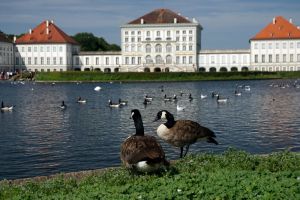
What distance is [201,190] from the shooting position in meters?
7.46

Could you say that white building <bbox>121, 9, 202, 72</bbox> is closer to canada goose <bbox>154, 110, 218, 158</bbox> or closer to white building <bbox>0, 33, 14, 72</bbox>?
white building <bbox>0, 33, 14, 72</bbox>

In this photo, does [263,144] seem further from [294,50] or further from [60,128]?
[294,50]

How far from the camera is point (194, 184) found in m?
7.96

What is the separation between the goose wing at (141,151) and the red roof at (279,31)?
382ft

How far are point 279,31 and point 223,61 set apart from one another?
13867 mm

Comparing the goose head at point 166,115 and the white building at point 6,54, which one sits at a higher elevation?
the white building at point 6,54

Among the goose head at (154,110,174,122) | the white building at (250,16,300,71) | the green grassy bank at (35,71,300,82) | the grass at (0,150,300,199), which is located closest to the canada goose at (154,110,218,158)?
the goose head at (154,110,174,122)

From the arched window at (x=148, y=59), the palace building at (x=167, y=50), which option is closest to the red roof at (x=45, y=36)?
the palace building at (x=167, y=50)

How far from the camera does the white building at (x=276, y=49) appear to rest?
401 ft

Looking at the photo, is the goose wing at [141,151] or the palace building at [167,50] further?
the palace building at [167,50]

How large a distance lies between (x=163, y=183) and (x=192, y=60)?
11526cm

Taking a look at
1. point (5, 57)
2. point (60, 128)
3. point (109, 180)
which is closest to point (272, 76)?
point (5, 57)

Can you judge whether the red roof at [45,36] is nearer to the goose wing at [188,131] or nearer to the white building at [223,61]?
the white building at [223,61]

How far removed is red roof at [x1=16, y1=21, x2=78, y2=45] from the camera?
124 metres
